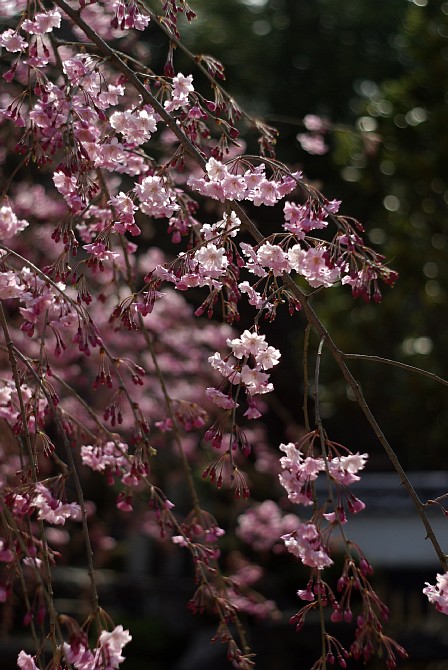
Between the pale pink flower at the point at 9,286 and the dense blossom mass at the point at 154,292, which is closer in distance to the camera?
the dense blossom mass at the point at 154,292

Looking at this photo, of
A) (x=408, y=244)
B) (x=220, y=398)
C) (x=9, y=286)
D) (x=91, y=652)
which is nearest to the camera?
(x=91, y=652)

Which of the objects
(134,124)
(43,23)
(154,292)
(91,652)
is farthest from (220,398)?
(43,23)

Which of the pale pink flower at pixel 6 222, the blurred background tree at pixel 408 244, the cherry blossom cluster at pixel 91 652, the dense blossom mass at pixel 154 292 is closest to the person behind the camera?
the cherry blossom cluster at pixel 91 652

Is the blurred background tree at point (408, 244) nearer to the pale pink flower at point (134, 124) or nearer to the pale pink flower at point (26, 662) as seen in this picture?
the pale pink flower at point (134, 124)

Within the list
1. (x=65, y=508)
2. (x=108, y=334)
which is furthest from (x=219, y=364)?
(x=108, y=334)

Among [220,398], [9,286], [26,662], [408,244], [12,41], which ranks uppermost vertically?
[12,41]

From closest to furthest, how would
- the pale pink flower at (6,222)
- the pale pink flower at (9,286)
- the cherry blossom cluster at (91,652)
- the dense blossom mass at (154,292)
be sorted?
the cherry blossom cluster at (91,652) < the dense blossom mass at (154,292) < the pale pink flower at (9,286) < the pale pink flower at (6,222)

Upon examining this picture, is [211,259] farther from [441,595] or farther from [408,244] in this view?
[408,244]

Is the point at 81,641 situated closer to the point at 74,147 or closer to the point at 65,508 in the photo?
the point at 65,508

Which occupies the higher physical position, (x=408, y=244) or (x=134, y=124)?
(x=134, y=124)

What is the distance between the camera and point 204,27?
1166cm

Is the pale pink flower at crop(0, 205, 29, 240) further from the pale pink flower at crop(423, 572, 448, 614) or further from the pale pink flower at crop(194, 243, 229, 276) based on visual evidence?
the pale pink flower at crop(423, 572, 448, 614)

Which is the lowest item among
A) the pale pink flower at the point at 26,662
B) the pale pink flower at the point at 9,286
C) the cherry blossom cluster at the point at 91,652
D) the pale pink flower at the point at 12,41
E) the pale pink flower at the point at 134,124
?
the pale pink flower at the point at 26,662

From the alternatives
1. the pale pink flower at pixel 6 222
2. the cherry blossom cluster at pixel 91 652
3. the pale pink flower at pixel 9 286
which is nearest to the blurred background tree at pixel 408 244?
the pale pink flower at pixel 6 222
